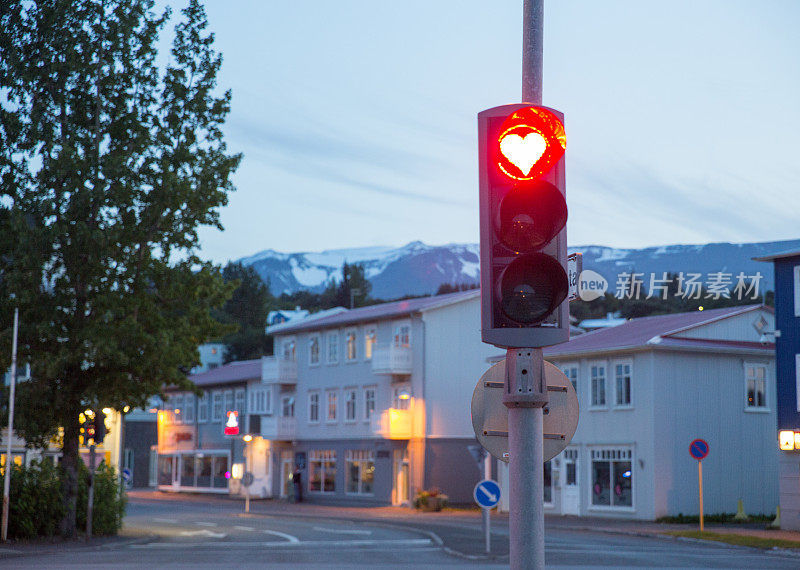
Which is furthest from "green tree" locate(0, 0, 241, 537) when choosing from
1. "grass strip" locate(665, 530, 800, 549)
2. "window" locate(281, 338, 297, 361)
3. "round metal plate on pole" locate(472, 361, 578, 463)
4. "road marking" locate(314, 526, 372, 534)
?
"window" locate(281, 338, 297, 361)

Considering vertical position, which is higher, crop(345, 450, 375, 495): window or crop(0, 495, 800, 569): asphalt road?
crop(345, 450, 375, 495): window

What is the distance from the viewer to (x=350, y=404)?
2276 inches

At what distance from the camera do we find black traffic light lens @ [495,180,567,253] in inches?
213

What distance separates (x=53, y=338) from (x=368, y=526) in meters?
13.5


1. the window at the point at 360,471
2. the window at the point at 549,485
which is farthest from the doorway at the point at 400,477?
the window at the point at 549,485

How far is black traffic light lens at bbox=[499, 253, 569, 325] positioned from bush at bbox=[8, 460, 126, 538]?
24.7 m

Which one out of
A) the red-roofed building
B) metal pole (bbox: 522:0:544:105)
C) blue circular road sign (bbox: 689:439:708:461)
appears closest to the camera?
metal pole (bbox: 522:0:544:105)

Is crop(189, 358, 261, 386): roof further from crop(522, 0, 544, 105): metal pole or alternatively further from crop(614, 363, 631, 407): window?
crop(522, 0, 544, 105): metal pole

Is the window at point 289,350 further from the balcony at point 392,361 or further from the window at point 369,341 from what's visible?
the balcony at point 392,361

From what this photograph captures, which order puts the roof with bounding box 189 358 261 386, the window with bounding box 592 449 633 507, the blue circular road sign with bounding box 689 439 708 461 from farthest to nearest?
the roof with bounding box 189 358 261 386 < the window with bounding box 592 449 633 507 < the blue circular road sign with bounding box 689 439 708 461

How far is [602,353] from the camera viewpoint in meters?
42.5

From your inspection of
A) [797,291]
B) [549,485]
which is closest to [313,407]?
[549,485]

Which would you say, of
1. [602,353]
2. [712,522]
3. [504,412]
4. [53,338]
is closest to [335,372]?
[602,353]

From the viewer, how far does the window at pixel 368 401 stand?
2210 inches
